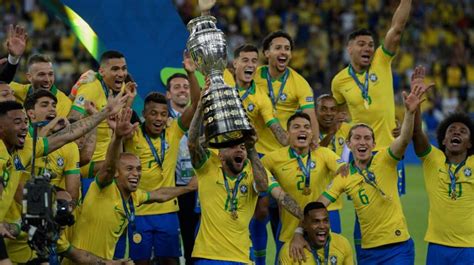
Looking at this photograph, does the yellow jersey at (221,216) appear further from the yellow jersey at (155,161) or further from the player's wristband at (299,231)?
the yellow jersey at (155,161)

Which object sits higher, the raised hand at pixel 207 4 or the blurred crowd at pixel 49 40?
the blurred crowd at pixel 49 40

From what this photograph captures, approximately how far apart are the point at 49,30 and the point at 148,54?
1251 cm

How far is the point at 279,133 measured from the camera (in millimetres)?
10922

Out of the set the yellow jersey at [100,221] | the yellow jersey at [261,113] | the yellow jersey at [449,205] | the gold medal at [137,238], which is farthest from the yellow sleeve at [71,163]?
the yellow jersey at [449,205]

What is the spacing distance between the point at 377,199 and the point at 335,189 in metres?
0.37

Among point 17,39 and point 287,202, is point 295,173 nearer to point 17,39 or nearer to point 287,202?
point 287,202

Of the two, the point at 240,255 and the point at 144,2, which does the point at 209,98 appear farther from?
the point at 144,2

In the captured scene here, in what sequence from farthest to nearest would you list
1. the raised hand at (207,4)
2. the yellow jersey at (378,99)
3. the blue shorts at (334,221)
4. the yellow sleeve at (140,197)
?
1. the yellow jersey at (378,99)
2. the blue shorts at (334,221)
3. the yellow sleeve at (140,197)
4. the raised hand at (207,4)

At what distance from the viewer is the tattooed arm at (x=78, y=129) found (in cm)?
923

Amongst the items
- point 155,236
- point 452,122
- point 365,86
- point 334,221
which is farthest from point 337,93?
point 155,236

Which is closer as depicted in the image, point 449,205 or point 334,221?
point 449,205

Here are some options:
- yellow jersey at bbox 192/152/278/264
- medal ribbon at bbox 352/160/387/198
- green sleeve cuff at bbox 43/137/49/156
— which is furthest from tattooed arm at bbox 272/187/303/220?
green sleeve cuff at bbox 43/137/49/156

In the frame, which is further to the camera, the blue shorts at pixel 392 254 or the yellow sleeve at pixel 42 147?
the blue shorts at pixel 392 254

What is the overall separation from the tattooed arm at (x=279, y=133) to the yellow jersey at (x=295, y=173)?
23 centimetres
